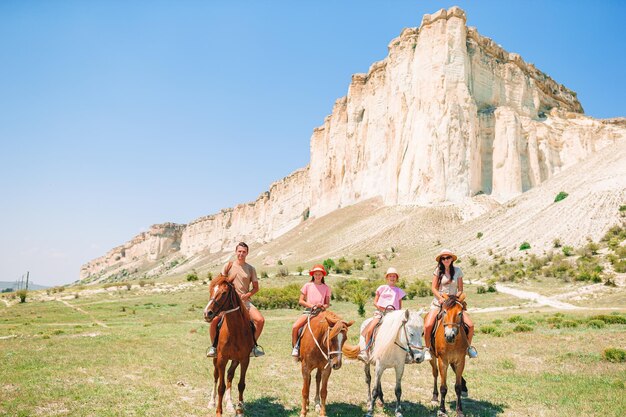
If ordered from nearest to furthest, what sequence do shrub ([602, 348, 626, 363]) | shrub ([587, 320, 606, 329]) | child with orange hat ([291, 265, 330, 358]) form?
1. child with orange hat ([291, 265, 330, 358])
2. shrub ([602, 348, 626, 363])
3. shrub ([587, 320, 606, 329])

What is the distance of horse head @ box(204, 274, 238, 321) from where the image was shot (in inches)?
271

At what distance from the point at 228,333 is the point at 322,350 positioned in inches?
60.4

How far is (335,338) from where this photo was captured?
7285 millimetres

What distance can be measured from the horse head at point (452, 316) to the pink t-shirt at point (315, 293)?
6.57 ft

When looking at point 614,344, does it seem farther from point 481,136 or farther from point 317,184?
point 317,184

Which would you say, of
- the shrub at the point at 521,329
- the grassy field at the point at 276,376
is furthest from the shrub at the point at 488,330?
the shrub at the point at 521,329

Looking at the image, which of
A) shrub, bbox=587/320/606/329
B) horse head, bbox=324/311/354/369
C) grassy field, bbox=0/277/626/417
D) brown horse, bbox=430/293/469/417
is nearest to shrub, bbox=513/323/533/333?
grassy field, bbox=0/277/626/417

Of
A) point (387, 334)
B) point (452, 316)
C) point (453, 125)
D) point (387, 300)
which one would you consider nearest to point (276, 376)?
point (387, 300)

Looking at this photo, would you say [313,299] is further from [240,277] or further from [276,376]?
[276,376]

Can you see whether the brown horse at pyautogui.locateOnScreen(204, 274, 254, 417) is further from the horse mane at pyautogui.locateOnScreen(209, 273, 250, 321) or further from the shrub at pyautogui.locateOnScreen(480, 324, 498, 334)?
the shrub at pyautogui.locateOnScreen(480, 324, 498, 334)

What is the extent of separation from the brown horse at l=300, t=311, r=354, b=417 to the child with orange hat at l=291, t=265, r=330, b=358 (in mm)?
187

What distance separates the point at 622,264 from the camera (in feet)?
93.0

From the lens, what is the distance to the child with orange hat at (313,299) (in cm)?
757

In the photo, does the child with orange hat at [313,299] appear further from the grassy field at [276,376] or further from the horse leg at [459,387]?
the horse leg at [459,387]
